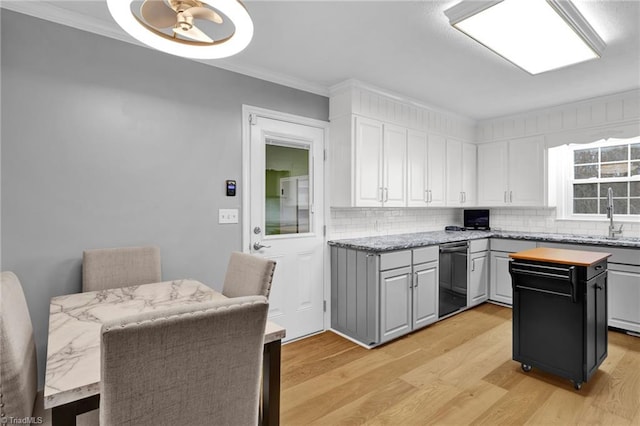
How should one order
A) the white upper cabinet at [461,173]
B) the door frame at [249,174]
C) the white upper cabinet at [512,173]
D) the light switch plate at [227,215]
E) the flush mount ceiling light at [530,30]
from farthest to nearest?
the white upper cabinet at [461,173], the white upper cabinet at [512,173], the door frame at [249,174], the light switch plate at [227,215], the flush mount ceiling light at [530,30]

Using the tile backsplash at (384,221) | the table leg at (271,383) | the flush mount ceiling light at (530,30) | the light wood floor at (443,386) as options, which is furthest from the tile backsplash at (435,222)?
the table leg at (271,383)

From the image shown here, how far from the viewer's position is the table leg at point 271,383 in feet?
4.50

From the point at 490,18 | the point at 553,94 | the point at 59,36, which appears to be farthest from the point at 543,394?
the point at 59,36

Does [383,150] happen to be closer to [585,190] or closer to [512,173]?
[512,173]

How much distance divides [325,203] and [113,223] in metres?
1.86

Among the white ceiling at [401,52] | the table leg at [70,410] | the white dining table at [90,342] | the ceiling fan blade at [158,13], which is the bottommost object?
the table leg at [70,410]

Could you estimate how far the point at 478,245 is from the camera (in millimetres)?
4082

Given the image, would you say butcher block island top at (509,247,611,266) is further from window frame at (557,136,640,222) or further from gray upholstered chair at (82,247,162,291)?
gray upholstered chair at (82,247,162,291)

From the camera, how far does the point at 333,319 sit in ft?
11.2

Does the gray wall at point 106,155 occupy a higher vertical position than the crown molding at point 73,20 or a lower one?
lower

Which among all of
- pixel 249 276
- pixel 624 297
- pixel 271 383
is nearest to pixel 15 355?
pixel 271 383

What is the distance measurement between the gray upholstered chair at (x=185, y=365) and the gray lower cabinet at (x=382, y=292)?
203cm

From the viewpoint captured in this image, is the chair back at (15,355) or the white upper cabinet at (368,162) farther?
the white upper cabinet at (368,162)

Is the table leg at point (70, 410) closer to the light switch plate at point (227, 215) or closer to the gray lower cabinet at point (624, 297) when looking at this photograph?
the light switch plate at point (227, 215)
